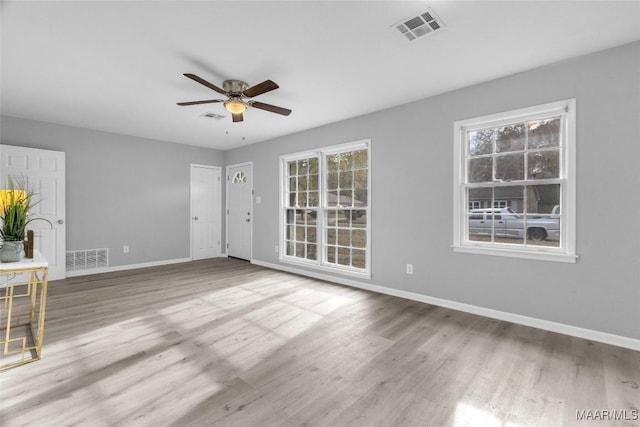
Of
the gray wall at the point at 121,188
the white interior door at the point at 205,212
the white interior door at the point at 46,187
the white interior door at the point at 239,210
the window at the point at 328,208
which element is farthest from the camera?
the white interior door at the point at 205,212

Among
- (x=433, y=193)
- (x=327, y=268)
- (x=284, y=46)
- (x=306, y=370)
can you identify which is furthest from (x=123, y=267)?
(x=433, y=193)

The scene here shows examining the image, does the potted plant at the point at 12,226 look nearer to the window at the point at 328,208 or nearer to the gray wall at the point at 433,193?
the gray wall at the point at 433,193

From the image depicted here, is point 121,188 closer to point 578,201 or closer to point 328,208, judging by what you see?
point 328,208

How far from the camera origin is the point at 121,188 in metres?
5.51

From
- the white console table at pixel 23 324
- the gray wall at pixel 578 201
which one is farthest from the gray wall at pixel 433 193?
the white console table at pixel 23 324

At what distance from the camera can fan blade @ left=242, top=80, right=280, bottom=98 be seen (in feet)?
8.86

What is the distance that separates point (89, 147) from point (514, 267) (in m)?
6.59

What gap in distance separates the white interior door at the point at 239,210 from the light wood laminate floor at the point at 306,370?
9.70 ft

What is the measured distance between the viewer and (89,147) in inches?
203

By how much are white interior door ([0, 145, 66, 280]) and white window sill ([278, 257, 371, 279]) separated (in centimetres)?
357

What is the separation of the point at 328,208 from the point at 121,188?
12.8ft

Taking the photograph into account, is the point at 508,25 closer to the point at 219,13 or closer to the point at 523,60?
the point at 523,60

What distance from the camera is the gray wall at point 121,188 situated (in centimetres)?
492

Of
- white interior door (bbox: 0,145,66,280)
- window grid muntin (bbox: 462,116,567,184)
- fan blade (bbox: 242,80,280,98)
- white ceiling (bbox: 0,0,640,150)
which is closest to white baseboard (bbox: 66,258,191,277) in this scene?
white interior door (bbox: 0,145,66,280)
